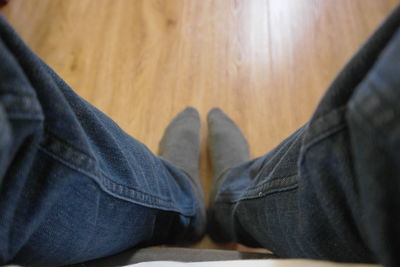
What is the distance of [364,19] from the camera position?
1.01 metres

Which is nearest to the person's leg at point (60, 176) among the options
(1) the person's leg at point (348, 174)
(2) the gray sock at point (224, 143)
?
(1) the person's leg at point (348, 174)

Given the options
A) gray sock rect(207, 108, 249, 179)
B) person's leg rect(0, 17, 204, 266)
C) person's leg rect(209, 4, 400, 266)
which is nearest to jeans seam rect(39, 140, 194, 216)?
person's leg rect(0, 17, 204, 266)

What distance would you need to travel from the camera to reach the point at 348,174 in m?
0.24

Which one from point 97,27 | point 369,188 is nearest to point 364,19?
point 97,27

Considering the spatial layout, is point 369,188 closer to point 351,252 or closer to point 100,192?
point 351,252

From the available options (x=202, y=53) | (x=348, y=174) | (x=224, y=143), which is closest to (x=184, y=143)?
(x=224, y=143)

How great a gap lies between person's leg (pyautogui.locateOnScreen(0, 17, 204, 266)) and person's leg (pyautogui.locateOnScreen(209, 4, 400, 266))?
0.19 m

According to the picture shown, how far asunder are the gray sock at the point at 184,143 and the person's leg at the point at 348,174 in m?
0.37

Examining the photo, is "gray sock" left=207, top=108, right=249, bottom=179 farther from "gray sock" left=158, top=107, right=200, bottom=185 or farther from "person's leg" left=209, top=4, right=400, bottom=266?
"person's leg" left=209, top=4, right=400, bottom=266

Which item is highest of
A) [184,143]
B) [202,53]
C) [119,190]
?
[202,53]

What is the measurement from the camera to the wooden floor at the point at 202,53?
92 centimetres

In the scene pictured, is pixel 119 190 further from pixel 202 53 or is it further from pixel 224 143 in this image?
pixel 202 53

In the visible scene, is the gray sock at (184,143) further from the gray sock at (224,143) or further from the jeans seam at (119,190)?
the jeans seam at (119,190)

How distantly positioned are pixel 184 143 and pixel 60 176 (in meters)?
0.58
